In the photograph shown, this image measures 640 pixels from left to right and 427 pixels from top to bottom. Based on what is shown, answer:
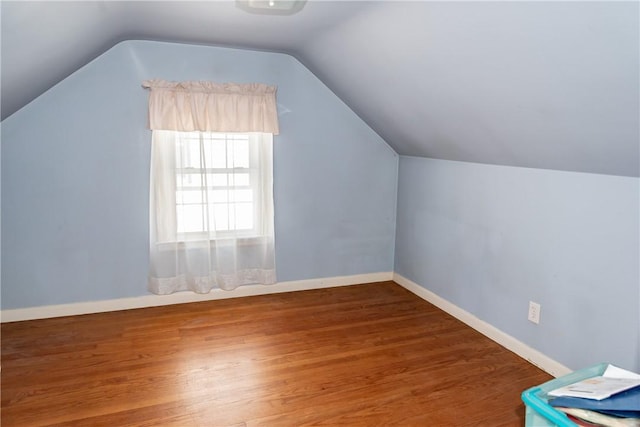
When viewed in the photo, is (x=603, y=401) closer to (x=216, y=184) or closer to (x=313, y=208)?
(x=313, y=208)

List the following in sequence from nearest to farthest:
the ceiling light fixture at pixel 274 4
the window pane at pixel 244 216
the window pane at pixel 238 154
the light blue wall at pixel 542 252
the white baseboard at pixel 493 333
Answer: the ceiling light fixture at pixel 274 4
the light blue wall at pixel 542 252
the white baseboard at pixel 493 333
the window pane at pixel 238 154
the window pane at pixel 244 216

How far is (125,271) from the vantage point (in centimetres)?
329

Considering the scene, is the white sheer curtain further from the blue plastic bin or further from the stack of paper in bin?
the stack of paper in bin

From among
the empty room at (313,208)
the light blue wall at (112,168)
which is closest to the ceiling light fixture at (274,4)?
the empty room at (313,208)

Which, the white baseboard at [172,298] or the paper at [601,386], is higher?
the paper at [601,386]

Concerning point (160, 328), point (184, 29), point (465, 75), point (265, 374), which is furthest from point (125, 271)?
point (465, 75)

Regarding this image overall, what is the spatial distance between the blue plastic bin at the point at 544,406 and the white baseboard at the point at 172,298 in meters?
2.41

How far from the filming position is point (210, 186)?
333 centimetres

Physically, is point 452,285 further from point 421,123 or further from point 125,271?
point 125,271

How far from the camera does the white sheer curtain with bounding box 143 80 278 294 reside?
3.18 meters

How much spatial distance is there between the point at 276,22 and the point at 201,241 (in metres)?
1.77

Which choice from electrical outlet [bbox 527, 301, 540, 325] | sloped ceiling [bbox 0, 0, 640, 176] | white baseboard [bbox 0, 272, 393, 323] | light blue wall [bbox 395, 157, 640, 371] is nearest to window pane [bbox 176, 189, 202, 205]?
white baseboard [bbox 0, 272, 393, 323]

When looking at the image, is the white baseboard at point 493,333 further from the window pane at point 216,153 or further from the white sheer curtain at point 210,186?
the window pane at point 216,153

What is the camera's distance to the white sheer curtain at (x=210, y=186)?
3.18 metres
